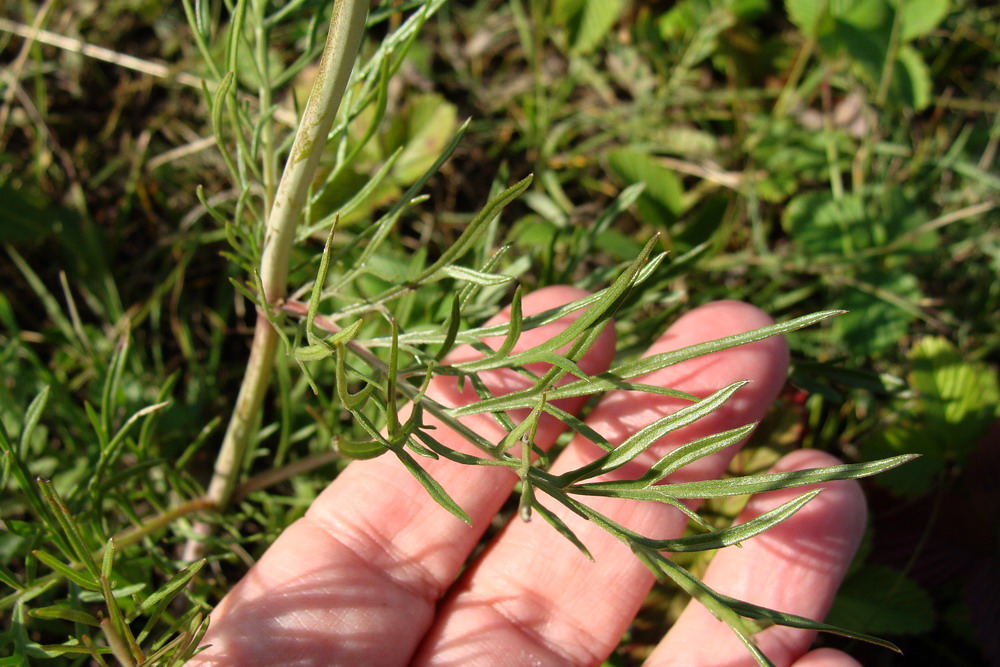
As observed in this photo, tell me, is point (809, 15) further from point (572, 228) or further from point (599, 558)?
point (599, 558)

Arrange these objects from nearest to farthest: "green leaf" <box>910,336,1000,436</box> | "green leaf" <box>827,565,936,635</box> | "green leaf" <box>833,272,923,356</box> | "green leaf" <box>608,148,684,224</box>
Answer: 1. "green leaf" <box>827,565,936,635</box>
2. "green leaf" <box>910,336,1000,436</box>
3. "green leaf" <box>833,272,923,356</box>
4. "green leaf" <box>608,148,684,224</box>

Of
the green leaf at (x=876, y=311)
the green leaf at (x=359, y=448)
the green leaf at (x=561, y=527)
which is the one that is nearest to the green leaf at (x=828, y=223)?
the green leaf at (x=876, y=311)

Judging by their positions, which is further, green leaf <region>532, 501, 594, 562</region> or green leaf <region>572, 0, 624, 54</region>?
green leaf <region>572, 0, 624, 54</region>

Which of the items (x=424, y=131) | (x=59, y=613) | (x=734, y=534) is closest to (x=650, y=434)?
(x=734, y=534)

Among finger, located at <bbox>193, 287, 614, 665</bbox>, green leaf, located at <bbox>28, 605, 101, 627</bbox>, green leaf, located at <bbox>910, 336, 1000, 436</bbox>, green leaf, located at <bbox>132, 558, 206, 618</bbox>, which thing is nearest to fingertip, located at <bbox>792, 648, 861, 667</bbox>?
finger, located at <bbox>193, 287, 614, 665</bbox>

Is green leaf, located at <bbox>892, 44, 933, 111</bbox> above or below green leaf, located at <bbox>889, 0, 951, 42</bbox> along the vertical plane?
below

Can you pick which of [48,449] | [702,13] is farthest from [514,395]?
[702,13]

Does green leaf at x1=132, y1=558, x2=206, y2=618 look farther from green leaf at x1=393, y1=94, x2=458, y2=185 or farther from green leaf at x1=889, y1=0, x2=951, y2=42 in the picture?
green leaf at x1=889, y1=0, x2=951, y2=42
